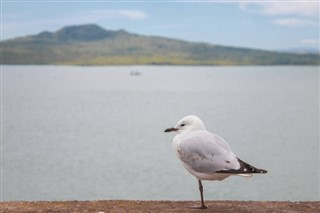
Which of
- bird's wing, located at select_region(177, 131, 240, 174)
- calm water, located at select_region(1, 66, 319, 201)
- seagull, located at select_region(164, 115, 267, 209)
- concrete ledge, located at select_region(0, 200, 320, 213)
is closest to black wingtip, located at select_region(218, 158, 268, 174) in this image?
seagull, located at select_region(164, 115, 267, 209)

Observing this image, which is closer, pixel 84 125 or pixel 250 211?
pixel 250 211

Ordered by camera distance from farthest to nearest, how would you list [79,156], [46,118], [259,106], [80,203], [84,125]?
[259,106]
[46,118]
[84,125]
[79,156]
[80,203]

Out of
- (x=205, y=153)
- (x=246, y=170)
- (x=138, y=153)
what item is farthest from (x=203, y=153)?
(x=138, y=153)

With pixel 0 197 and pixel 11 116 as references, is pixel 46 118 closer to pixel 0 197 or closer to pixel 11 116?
pixel 11 116

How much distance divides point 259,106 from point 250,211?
9309 cm

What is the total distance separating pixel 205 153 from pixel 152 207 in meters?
1.63

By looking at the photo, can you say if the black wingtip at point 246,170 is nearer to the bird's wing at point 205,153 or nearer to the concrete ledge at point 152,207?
the bird's wing at point 205,153

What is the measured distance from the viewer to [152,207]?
10.9 metres

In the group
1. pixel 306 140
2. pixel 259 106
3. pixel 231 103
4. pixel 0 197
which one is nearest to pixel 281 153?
pixel 306 140

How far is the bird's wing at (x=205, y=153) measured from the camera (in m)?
9.81

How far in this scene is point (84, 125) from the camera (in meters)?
75.9

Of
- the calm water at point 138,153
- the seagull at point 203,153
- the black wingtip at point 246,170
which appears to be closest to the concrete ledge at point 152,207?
the seagull at point 203,153

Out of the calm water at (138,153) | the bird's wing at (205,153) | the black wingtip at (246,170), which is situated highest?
the bird's wing at (205,153)

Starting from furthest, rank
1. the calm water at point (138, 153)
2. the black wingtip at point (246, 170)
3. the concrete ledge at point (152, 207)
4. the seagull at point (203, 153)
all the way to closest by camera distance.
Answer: the calm water at point (138, 153) → the concrete ledge at point (152, 207) → the seagull at point (203, 153) → the black wingtip at point (246, 170)
